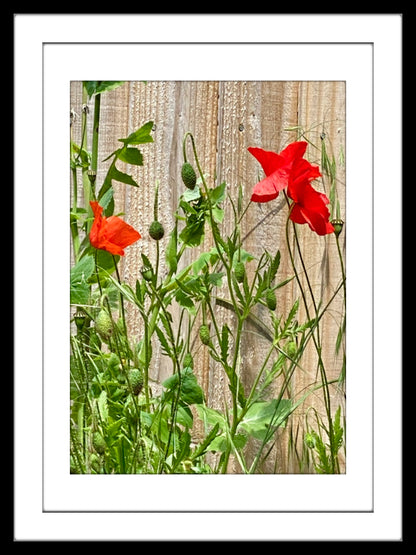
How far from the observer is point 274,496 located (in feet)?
12.3

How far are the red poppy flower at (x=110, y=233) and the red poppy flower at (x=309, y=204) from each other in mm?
283

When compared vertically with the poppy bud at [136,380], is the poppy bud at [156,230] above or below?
above

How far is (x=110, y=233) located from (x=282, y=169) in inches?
12.7

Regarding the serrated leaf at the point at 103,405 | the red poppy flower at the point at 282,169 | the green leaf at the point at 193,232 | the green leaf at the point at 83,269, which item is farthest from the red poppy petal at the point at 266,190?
the serrated leaf at the point at 103,405

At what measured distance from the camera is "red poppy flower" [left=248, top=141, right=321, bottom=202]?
12.3ft

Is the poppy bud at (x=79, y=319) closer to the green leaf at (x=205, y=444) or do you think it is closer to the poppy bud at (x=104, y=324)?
the poppy bud at (x=104, y=324)

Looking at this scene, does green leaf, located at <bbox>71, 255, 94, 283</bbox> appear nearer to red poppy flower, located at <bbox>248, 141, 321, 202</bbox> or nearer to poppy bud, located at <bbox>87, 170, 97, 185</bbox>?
poppy bud, located at <bbox>87, 170, 97, 185</bbox>

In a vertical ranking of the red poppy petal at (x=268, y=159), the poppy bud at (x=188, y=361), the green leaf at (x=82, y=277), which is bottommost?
the poppy bud at (x=188, y=361)

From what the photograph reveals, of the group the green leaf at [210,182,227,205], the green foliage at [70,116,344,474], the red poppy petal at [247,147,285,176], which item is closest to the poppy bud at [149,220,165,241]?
the green foliage at [70,116,344,474]

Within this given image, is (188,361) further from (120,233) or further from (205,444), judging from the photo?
(120,233)

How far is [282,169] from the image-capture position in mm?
3762

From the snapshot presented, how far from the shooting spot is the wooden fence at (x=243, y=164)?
378cm

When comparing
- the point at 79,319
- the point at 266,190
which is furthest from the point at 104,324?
the point at 266,190
